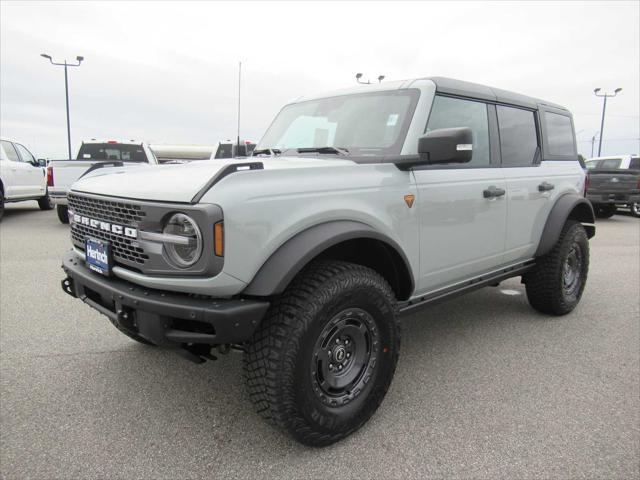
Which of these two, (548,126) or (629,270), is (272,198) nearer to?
(548,126)

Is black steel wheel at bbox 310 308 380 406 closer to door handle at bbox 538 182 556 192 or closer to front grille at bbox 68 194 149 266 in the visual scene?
front grille at bbox 68 194 149 266

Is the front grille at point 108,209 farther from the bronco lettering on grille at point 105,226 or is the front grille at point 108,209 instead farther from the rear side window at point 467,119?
the rear side window at point 467,119

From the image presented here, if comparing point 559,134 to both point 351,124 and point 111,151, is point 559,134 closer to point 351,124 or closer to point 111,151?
point 351,124

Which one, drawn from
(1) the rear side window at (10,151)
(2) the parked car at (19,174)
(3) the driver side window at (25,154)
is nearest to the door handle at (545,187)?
Answer: (2) the parked car at (19,174)

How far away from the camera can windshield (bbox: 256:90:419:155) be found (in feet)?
9.37

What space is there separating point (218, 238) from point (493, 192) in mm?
2179

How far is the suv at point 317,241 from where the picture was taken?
77.5 inches

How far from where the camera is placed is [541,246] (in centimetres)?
398

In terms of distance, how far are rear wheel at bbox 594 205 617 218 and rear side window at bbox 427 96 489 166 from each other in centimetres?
1261

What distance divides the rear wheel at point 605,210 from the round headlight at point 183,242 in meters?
14.9

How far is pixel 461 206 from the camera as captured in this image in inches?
119

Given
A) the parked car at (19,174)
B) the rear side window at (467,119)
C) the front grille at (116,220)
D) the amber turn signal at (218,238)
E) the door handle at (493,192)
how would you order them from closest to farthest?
the amber turn signal at (218,238) < the front grille at (116,220) < the rear side window at (467,119) < the door handle at (493,192) < the parked car at (19,174)

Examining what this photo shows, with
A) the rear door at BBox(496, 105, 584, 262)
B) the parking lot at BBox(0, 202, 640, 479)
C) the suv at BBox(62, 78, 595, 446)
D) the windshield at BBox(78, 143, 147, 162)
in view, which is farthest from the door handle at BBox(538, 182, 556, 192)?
the windshield at BBox(78, 143, 147, 162)

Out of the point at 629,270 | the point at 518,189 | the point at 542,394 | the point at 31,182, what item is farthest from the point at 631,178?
the point at 31,182
